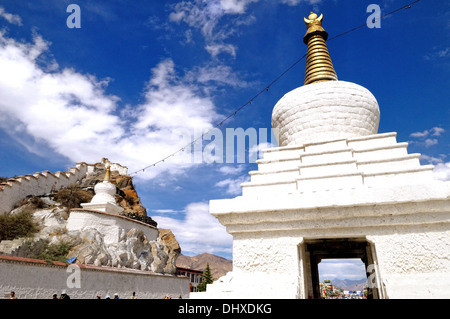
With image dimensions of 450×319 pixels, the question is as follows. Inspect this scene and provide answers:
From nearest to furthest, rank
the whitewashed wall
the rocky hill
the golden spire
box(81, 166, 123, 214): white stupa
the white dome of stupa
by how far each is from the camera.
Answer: the white dome of stupa
the golden spire
the whitewashed wall
the rocky hill
box(81, 166, 123, 214): white stupa

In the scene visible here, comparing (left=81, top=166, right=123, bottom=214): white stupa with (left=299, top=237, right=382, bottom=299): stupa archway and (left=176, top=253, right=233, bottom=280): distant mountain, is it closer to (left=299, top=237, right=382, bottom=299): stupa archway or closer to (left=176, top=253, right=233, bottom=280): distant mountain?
(left=299, top=237, right=382, bottom=299): stupa archway

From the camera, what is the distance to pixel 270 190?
651 cm

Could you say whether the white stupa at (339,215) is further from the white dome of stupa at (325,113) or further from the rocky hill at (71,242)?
the rocky hill at (71,242)

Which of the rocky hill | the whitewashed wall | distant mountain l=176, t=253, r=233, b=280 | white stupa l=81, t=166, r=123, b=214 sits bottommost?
the whitewashed wall

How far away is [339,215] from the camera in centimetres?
513

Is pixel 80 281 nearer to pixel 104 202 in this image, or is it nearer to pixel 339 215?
pixel 104 202

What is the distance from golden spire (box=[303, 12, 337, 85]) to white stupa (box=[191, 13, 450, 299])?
275 cm

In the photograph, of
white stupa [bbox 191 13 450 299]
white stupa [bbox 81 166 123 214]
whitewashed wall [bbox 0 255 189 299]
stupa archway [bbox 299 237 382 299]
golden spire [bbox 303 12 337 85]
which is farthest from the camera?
white stupa [bbox 81 166 123 214]

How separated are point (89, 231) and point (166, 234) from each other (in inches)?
456

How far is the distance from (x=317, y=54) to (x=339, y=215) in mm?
7503

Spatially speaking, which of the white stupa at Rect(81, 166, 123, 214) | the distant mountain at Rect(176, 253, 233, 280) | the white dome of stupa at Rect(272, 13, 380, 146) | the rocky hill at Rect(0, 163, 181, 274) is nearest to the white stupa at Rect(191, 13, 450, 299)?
the white dome of stupa at Rect(272, 13, 380, 146)

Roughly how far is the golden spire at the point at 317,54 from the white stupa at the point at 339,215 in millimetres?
2747

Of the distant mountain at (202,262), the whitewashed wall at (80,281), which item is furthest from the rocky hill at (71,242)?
the distant mountain at (202,262)

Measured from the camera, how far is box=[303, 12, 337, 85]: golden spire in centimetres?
1000
